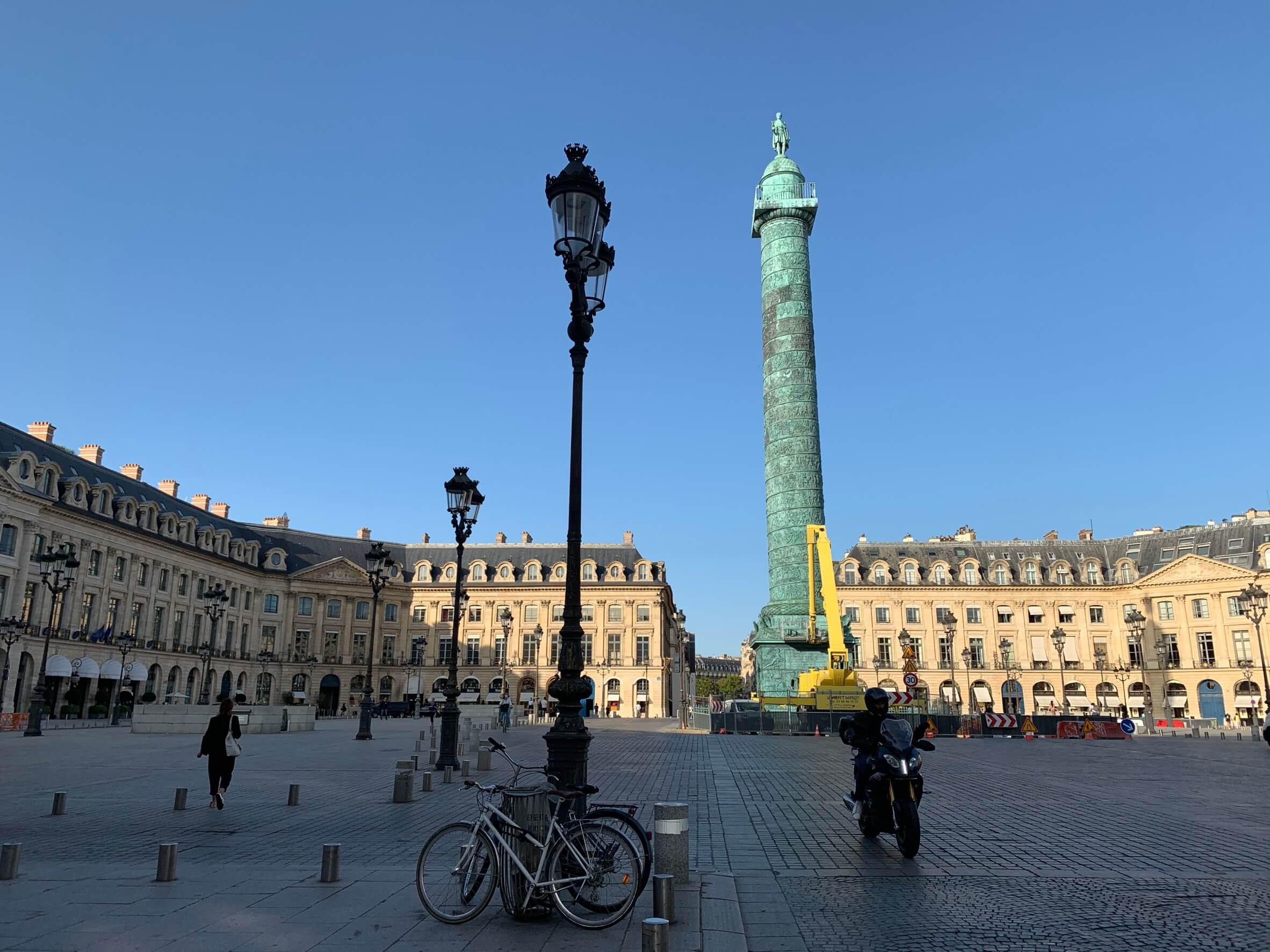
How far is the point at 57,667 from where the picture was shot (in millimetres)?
49906

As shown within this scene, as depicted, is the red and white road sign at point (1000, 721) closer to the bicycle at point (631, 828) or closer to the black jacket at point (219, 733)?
the black jacket at point (219, 733)

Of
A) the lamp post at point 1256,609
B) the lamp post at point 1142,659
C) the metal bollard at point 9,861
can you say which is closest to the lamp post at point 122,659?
the metal bollard at point 9,861

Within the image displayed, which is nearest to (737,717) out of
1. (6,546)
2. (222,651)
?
(6,546)

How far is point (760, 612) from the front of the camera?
5138 cm

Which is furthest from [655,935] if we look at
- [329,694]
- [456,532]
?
[329,694]

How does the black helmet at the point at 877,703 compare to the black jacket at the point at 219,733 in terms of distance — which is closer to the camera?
the black helmet at the point at 877,703

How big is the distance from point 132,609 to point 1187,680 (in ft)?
253

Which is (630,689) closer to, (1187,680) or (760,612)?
(760,612)

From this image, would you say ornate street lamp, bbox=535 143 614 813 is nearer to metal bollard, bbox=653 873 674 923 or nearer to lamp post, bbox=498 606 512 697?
metal bollard, bbox=653 873 674 923

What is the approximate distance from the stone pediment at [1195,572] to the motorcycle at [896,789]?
2774 inches

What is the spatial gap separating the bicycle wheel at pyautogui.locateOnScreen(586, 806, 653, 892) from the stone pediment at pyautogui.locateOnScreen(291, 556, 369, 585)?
77.8m

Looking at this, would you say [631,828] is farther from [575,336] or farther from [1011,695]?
[1011,695]

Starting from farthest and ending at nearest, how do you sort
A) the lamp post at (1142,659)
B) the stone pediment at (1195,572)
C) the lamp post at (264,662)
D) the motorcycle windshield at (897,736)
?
the lamp post at (264,662) < the lamp post at (1142,659) < the stone pediment at (1195,572) < the motorcycle windshield at (897,736)

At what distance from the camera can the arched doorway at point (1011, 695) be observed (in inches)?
2864
